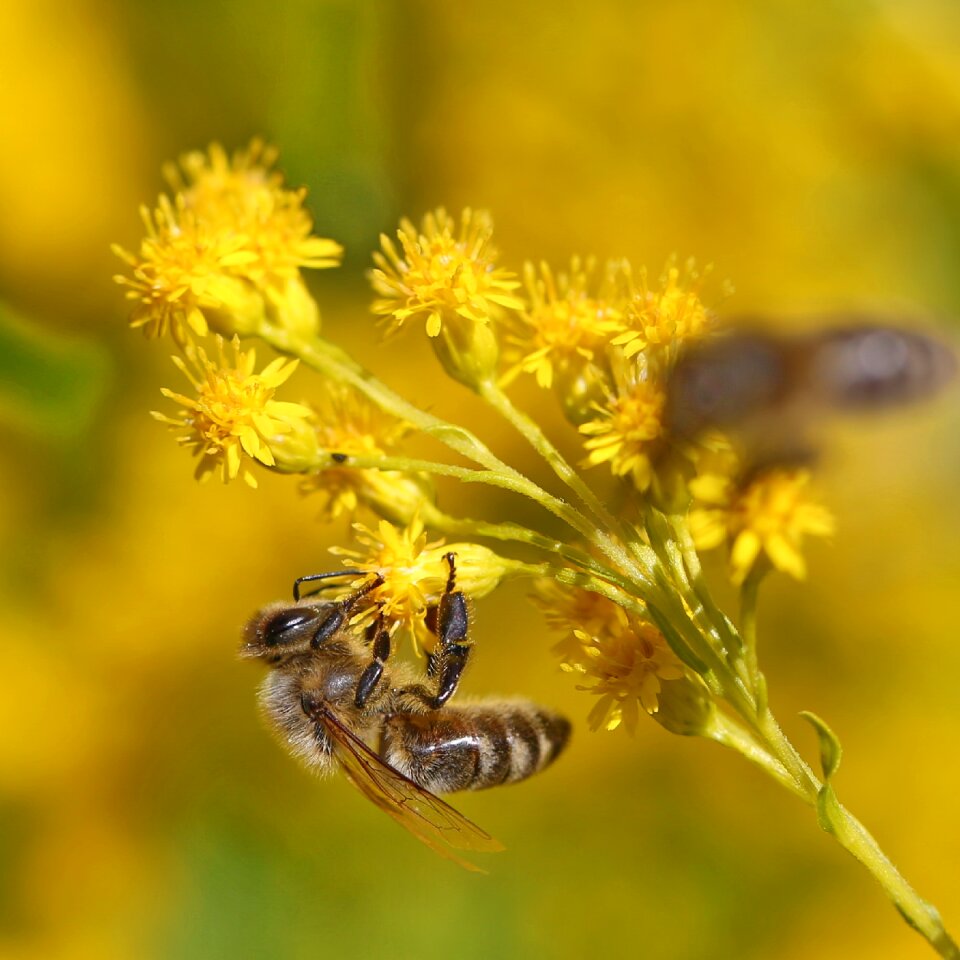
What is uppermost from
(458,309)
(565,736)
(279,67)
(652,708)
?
(279,67)

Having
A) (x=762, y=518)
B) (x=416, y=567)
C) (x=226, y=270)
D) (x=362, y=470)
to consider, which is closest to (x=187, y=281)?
(x=226, y=270)

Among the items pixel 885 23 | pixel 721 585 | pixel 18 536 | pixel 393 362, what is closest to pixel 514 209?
pixel 393 362

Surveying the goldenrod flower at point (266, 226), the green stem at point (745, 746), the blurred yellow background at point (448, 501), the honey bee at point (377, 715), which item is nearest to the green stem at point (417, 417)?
the goldenrod flower at point (266, 226)

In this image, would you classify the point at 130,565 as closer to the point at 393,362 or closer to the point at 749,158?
the point at 393,362

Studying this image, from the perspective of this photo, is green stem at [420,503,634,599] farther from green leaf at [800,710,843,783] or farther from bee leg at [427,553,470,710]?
green leaf at [800,710,843,783]

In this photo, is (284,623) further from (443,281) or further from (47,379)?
(47,379)

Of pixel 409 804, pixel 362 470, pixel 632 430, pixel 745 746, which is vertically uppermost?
pixel 632 430
